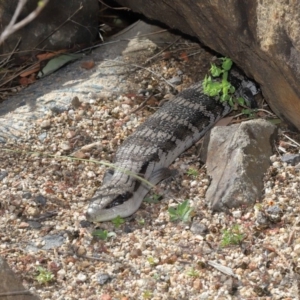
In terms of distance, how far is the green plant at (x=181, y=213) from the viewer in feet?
13.8

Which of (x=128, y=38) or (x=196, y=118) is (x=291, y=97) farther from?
(x=128, y=38)

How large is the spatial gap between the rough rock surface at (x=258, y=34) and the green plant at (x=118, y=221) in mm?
1354

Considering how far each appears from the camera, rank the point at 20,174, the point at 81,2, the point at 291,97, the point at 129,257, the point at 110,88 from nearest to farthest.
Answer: the point at 129,257
the point at 291,97
the point at 20,174
the point at 110,88
the point at 81,2

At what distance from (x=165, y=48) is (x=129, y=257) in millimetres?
2524

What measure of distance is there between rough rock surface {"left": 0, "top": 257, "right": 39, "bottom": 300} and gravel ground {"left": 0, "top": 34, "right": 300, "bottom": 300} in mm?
422

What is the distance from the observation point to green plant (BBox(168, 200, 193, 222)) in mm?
4217

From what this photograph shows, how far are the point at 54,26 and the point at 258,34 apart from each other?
2.41 meters

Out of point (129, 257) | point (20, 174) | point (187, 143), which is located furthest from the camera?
point (187, 143)

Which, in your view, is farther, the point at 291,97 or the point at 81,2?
the point at 81,2

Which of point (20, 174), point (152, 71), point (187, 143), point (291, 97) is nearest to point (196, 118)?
point (187, 143)

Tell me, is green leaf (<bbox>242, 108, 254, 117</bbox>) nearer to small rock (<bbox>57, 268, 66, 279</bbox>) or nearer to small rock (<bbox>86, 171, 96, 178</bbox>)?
small rock (<bbox>86, 171, 96, 178</bbox>)

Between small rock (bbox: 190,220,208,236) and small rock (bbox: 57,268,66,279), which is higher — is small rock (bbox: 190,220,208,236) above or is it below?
below

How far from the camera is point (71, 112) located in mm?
5316

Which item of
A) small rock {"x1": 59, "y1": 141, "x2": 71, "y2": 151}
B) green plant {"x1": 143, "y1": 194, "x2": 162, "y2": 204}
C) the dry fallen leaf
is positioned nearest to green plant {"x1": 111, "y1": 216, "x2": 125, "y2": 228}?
green plant {"x1": 143, "y1": 194, "x2": 162, "y2": 204}
